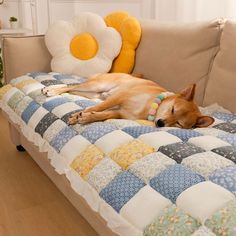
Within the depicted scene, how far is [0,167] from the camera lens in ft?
8.00

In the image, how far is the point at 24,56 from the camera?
102 inches

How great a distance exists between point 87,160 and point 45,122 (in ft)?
1.62

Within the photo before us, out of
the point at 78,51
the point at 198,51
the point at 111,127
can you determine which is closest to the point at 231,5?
the point at 198,51

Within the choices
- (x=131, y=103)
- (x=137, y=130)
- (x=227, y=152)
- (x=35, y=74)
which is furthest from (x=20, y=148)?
(x=227, y=152)

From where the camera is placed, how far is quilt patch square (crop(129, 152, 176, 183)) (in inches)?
46.2

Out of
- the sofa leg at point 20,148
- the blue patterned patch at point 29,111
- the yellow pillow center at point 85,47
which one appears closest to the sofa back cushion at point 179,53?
the yellow pillow center at point 85,47

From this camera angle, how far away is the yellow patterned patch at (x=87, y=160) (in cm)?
136

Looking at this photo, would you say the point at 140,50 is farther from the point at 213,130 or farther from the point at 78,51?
the point at 213,130

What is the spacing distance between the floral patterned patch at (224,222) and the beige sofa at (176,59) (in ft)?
2.39

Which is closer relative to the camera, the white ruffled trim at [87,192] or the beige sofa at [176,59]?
the white ruffled trim at [87,192]

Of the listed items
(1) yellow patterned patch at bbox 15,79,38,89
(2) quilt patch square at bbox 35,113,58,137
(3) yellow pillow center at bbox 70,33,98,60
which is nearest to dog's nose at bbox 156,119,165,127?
(2) quilt patch square at bbox 35,113,58,137

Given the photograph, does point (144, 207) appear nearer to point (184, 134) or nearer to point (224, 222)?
point (224, 222)

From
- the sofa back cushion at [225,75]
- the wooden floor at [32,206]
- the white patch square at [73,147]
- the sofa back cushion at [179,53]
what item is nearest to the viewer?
the white patch square at [73,147]

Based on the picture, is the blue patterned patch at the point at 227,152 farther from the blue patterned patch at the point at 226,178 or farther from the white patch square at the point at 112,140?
the white patch square at the point at 112,140
